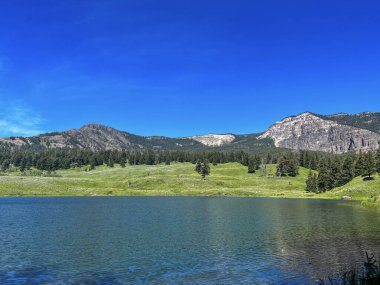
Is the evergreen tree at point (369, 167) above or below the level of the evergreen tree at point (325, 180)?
above

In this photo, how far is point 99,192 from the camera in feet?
562

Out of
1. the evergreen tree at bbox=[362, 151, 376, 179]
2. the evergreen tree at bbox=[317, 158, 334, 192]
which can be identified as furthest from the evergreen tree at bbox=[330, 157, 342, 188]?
the evergreen tree at bbox=[362, 151, 376, 179]

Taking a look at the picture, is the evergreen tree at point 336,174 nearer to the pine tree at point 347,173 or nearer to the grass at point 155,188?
the pine tree at point 347,173

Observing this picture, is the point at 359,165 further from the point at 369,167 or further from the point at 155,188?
the point at 155,188

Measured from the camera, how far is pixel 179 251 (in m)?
40.1

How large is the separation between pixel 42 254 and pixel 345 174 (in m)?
158

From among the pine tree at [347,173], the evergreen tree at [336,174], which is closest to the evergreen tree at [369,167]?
the evergreen tree at [336,174]

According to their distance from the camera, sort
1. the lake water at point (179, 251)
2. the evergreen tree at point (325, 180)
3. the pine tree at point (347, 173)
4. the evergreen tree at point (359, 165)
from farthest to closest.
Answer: the pine tree at point (347, 173)
the evergreen tree at point (325, 180)
the evergreen tree at point (359, 165)
the lake water at point (179, 251)

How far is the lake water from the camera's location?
97.8ft

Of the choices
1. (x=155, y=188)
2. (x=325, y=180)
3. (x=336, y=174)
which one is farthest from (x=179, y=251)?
(x=155, y=188)

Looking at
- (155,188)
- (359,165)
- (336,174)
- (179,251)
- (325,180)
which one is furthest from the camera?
(155,188)

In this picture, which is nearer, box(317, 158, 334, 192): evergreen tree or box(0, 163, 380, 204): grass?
box(0, 163, 380, 204): grass

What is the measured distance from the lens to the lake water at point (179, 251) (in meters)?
29.8

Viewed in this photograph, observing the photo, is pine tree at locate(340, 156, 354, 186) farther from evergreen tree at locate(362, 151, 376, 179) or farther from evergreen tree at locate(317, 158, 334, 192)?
evergreen tree at locate(362, 151, 376, 179)
